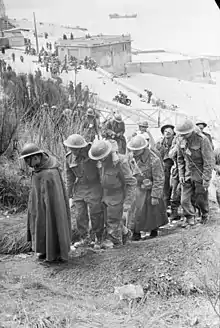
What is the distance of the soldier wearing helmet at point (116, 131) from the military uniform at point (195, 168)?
92.3 inches

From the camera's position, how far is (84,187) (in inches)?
240

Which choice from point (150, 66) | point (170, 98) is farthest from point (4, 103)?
point (150, 66)

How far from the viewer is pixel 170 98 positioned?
3500cm

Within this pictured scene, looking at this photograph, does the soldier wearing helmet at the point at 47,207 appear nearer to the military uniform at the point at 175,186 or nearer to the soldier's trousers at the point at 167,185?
the military uniform at the point at 175,186

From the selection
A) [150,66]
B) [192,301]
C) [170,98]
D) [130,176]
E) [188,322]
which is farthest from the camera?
[150,66]

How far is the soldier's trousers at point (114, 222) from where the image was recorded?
597cm

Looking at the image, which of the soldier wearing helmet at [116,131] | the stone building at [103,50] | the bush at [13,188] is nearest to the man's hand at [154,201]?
the soldier wearing helmet at [116,131]

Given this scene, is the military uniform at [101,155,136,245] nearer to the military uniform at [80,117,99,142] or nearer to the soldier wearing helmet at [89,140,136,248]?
the soldier wearing helmet at [89,140,136,248]

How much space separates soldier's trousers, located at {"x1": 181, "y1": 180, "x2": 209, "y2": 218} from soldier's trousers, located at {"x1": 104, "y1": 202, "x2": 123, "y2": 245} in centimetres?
111

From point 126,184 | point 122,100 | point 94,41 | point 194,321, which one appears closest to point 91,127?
point 126,184

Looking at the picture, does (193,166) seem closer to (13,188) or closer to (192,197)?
(192,197)

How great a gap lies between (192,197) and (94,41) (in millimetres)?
37687

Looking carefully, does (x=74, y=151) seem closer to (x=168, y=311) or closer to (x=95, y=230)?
(x=95, y=230)

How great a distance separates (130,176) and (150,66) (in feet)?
148
